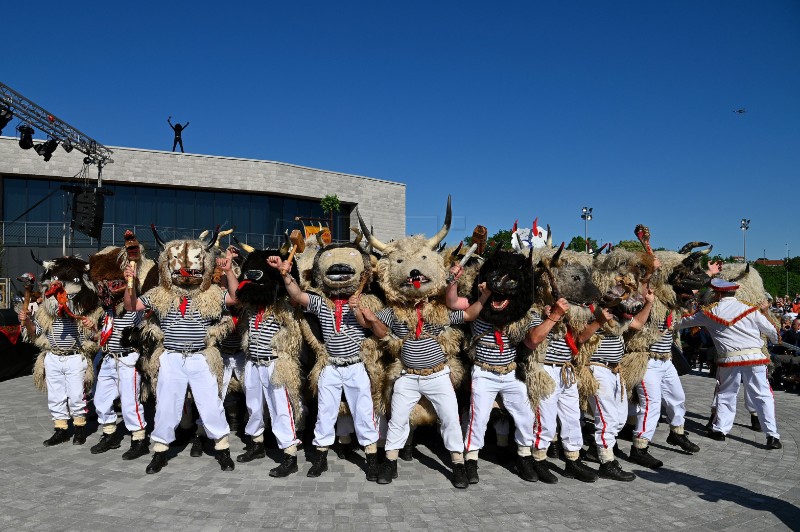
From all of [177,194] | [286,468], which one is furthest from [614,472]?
[177,194]

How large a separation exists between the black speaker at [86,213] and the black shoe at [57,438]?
8.41 m

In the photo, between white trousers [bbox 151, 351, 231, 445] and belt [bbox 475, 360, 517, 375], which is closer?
belt [bbox 475, 360, 517, 375]

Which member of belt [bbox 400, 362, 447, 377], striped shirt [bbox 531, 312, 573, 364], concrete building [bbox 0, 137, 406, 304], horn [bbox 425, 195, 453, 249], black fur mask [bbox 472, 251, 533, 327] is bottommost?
belt [bbox 400, 362, 447, 377]

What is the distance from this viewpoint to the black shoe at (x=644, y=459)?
15.9 feet

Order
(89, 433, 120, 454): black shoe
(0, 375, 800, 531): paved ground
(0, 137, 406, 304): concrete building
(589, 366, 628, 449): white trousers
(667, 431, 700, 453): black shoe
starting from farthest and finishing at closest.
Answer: (0, 137, 406, 304): concrete building < (667, 431, 700, 453): black shoe < (89, 433, 120, 454): black shoe < (589, 366, 628, 449): white trousers < (0, 375, 800, 531): paved ground

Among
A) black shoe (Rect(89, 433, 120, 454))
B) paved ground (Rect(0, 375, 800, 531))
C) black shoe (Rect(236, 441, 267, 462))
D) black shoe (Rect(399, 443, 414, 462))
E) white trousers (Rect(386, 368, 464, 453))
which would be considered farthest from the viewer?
black shoe (Rect(89, 433, 120, 454))

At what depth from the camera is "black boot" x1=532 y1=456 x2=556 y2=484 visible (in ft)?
14.6

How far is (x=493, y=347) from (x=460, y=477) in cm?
113

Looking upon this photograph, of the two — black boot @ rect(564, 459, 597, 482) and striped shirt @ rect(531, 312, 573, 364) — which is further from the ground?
striped shirt @ rect(531, 312, 573, 364)

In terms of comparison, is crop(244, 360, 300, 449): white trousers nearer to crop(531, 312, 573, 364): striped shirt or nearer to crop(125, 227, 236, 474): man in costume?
crop(125, 227, 236, 474): man in costume

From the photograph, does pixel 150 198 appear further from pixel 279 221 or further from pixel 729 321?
pixel 729 321

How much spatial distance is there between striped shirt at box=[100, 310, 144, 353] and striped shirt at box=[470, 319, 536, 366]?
343 cm

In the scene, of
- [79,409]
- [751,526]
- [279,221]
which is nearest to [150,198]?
[279,221]

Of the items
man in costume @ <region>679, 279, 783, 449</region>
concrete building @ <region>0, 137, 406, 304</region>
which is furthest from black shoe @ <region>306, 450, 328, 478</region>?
concrete building @ <region>0, 137, 406, 304</region>
